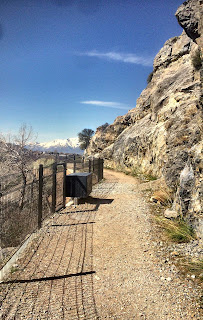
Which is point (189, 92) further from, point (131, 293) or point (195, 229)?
point (131, 293)

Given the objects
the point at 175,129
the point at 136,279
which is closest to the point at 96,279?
the point at 136,279

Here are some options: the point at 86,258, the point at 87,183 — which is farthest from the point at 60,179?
the point at 86,258

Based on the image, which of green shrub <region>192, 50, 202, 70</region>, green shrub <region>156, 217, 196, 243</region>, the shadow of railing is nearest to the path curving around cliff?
the shadow of railing

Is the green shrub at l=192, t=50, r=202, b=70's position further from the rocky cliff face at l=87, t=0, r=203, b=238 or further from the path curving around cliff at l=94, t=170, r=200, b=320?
the path curving around cliff at l=94, t=170, r=200, b=320

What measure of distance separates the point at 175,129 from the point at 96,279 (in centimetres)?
967

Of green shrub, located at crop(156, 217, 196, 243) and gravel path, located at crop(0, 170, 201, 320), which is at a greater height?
green shrub, located at crop(156, 217, 196, 243)

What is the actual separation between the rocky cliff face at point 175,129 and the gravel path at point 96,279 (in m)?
1.78

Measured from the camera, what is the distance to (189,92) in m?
15.7

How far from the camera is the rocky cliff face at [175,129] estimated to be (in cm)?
711

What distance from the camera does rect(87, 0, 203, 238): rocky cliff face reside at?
7.11 m

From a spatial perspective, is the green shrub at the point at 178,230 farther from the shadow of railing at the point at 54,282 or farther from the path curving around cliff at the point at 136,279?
the shadow of railing at the point at 54,282

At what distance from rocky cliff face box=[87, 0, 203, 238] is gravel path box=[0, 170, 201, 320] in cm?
178

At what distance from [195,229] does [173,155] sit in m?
5.33

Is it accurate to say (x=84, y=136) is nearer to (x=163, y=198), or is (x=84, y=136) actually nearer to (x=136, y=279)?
(x=163, y=198)
